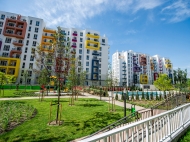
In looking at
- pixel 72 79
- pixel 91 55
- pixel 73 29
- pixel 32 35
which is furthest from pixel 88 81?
pixel 72 79

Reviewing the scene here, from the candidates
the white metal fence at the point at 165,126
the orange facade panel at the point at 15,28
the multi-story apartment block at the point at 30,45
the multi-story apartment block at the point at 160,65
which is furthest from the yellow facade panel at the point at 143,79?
the white metal fence at the point at 165,126

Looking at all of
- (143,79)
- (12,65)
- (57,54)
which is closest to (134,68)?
(143,79)

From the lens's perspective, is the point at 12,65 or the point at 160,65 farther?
A: the point at 160,65

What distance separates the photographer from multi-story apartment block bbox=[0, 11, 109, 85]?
1684 inches

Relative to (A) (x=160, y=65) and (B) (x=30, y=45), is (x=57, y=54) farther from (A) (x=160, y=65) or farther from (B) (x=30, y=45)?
(A) (x=160, y=65)

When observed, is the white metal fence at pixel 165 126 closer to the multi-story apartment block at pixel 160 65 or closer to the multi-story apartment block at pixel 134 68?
the multi-story apartment block at pixel 134 68

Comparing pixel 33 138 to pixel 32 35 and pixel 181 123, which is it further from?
pixel 32 35

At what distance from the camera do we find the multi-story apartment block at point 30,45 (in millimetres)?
42781

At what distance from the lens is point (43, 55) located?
8312 mm

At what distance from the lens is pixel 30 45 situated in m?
46.0

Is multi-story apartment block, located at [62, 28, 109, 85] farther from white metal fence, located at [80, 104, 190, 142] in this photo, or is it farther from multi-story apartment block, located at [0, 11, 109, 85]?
white metal fence, located at [80, 104, 190, 142]

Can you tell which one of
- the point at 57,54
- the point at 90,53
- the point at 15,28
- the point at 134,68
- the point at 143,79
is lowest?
the point at 57,54

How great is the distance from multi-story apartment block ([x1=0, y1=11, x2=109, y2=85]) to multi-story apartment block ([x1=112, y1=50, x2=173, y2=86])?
25681 mm

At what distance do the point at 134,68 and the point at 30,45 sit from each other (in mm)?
64478
